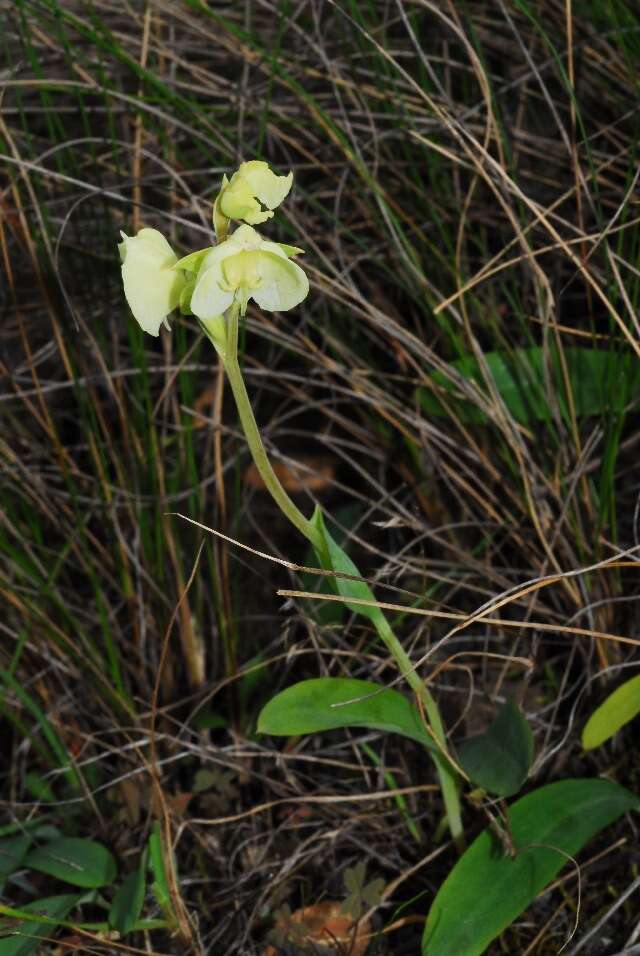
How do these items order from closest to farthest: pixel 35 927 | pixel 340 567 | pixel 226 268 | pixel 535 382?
pixel 226 268
pixel 340 567
pixel 35 927
pixel 535 382

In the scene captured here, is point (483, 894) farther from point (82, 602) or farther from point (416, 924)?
point (82, 602)

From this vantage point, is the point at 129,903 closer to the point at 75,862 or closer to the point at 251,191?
the point at 75,862

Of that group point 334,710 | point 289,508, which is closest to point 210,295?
point 289,508

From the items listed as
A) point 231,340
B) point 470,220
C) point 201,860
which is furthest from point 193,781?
point 470,220

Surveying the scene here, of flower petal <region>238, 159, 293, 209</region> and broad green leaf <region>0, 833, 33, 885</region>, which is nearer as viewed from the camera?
flower petal <region>238, 159, 293, 209</region>

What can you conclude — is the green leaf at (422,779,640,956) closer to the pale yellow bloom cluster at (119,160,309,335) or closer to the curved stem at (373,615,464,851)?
the curved stem at (373,615,464,851)

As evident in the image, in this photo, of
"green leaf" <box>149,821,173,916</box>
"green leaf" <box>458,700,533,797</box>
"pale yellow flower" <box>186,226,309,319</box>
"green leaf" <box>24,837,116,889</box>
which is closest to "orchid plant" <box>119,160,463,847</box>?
A: "pale yellow flower" <box>186,226,309,319</box>

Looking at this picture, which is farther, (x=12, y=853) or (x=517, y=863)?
(x=12, y=853)
